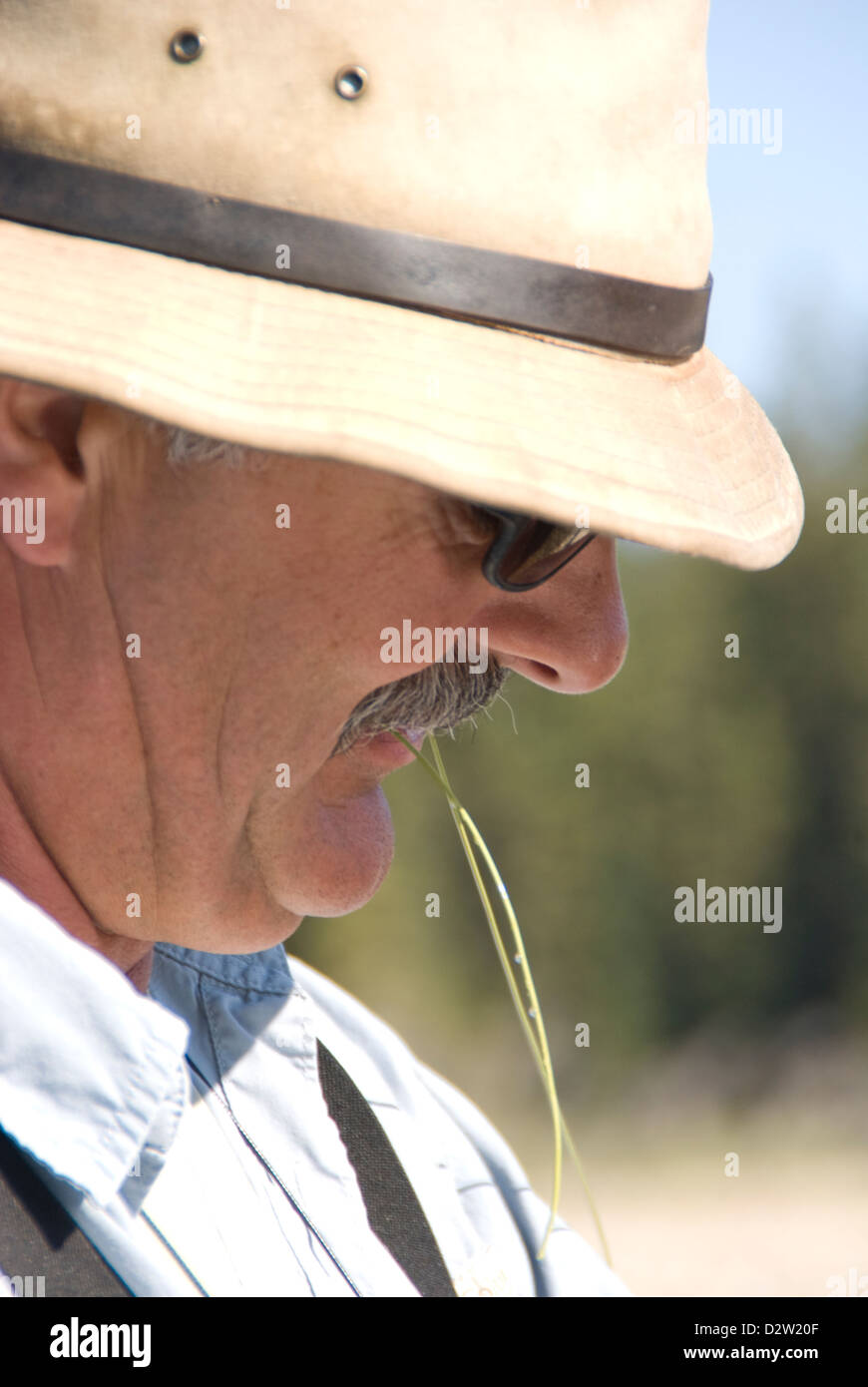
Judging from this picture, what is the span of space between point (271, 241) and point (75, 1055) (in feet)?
2.47

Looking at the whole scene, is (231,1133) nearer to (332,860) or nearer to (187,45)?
(332,860)

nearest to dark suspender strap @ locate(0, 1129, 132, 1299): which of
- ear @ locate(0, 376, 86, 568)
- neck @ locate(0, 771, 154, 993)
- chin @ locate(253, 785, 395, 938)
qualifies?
neck @ locate(0, 771, 154, 993)

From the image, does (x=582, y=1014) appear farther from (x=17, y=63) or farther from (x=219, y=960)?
(x=17, y=63)

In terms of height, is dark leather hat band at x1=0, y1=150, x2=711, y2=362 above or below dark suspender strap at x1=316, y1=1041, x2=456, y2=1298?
above

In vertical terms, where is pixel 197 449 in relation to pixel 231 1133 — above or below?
above

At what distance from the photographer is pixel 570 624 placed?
1.53 meters

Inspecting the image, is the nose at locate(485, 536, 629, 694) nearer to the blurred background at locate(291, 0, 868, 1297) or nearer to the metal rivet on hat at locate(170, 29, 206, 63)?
the metal rivet on hat at locate(170, 29, 206, 63)

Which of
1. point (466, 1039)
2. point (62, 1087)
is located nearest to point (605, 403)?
point (62, 1087)

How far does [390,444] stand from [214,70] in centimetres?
35

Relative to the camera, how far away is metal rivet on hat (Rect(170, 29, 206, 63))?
103 cm

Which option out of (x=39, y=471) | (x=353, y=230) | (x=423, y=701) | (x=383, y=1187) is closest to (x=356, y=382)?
(x=353, y=230)

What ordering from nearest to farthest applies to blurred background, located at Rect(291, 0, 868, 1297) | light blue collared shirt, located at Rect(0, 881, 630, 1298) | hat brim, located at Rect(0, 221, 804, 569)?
hat brim, located at Rect(0, 221, 804, 569), light blue collared shirt, located at Rect(0, 881, 630, 1298), blurred background, located at Rect(291, 0, 868, 1297)

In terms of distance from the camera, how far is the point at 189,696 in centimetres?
134

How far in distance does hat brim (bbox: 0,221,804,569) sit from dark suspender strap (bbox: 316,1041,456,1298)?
3.40 ft
